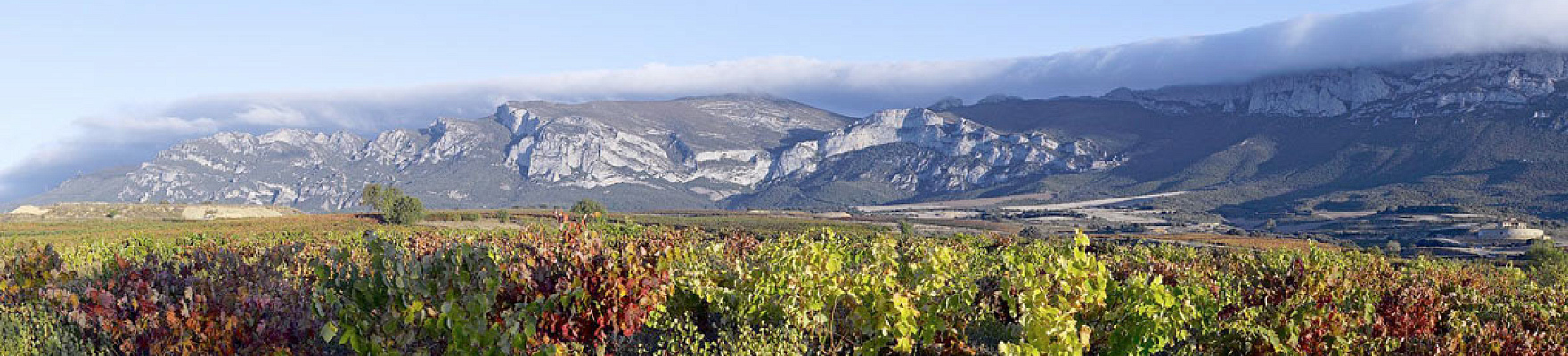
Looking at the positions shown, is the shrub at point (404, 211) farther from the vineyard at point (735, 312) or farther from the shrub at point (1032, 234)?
the vineyard at point (735, 312)

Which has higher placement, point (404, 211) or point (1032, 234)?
point (404, 211)

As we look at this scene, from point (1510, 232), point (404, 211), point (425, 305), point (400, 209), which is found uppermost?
point (425, 305)

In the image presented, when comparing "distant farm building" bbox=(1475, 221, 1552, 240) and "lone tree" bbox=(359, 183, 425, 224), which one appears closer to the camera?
"lone tree" bbox=(359, 183, 425, 224)

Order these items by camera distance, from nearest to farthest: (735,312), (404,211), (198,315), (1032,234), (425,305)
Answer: (425,305)
(198,315)
(735,312)
(404,211)
(1032,234)

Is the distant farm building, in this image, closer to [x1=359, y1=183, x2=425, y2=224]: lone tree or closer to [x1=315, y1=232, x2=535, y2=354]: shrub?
[x1=359, y1=183, x2=425, y2=224]: lone tree

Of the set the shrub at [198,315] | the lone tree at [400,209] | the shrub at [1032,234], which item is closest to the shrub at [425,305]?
the shrub at [198,315]

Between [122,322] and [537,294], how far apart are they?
651 centimetres

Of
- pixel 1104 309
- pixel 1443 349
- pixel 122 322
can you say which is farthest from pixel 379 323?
pixel 1443 349

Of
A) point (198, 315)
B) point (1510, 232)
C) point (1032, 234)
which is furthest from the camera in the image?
point (1510, 232)

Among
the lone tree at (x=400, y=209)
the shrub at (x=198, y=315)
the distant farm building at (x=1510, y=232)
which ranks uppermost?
the shrub at (x=198, y=315)

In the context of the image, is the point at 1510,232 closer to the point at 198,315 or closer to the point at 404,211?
the point at 404,211

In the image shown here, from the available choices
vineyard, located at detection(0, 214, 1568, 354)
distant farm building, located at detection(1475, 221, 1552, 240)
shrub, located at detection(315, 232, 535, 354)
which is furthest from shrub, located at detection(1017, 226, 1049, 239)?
shrub, located at detection(315, 232, 535, 354)

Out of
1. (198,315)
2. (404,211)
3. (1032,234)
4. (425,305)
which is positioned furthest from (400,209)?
(425,305)

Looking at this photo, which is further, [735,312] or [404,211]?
[404,211]
